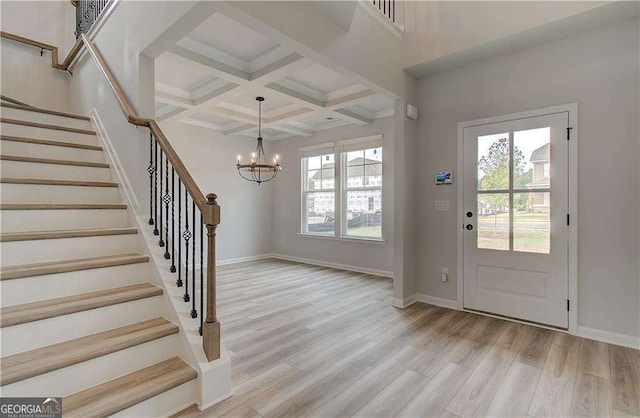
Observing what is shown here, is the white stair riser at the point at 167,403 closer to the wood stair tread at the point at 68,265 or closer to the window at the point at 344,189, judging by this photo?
the wood stair tread at the point at 68,265

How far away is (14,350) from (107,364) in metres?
0.44

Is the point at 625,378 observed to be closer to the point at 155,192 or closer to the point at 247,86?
the point at 155,192

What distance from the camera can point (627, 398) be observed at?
6.40 ft

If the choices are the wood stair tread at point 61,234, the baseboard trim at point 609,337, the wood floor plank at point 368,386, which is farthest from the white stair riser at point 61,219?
the baseboard trim at point 609,337

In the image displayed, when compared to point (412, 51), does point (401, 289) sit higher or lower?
lower

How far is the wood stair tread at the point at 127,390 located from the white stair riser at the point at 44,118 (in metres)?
2.85

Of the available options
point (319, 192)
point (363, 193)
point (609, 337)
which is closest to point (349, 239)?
point (363, 193)

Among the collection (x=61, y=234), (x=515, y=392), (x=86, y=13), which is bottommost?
(x=515, y=392)

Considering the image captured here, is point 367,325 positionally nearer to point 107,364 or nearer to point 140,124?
point 107,364

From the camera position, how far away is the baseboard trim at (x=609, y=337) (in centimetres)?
264

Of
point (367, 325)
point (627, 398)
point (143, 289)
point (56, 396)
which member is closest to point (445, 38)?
point (367, 325)

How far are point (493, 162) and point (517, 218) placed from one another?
637 millimetres

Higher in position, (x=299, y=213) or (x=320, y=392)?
(x=299, y=213)

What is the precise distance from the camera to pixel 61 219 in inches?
93.5
